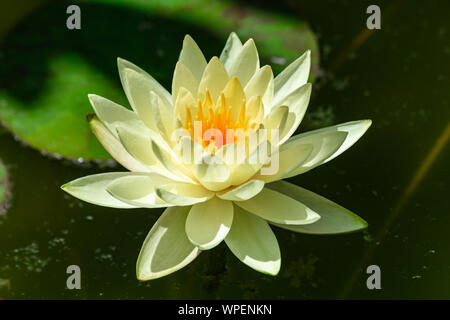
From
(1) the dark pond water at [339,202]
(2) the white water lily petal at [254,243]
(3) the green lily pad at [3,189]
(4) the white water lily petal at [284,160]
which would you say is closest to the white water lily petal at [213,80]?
(4) the white water lily petal at [284,160]

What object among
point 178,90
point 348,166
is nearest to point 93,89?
point 178,90

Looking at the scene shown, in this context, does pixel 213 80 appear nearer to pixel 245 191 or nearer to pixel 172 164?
pixel 172 164

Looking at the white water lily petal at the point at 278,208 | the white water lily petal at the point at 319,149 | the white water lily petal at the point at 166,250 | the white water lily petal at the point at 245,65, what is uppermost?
the white water lily petal at the point at 245,65

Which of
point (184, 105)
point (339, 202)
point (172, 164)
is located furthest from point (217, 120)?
point (339, 202)

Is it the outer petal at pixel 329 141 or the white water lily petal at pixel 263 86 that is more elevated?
the white water lily petal at pixel 263 86

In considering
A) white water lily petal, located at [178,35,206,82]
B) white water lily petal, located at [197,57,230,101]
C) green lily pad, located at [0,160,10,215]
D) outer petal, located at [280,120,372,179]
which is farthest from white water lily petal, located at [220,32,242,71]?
green lily pad, located at [0,160,10,215]

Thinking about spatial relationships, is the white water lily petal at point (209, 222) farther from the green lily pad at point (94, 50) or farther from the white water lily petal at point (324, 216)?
the green lily pad at point (94, 50)
